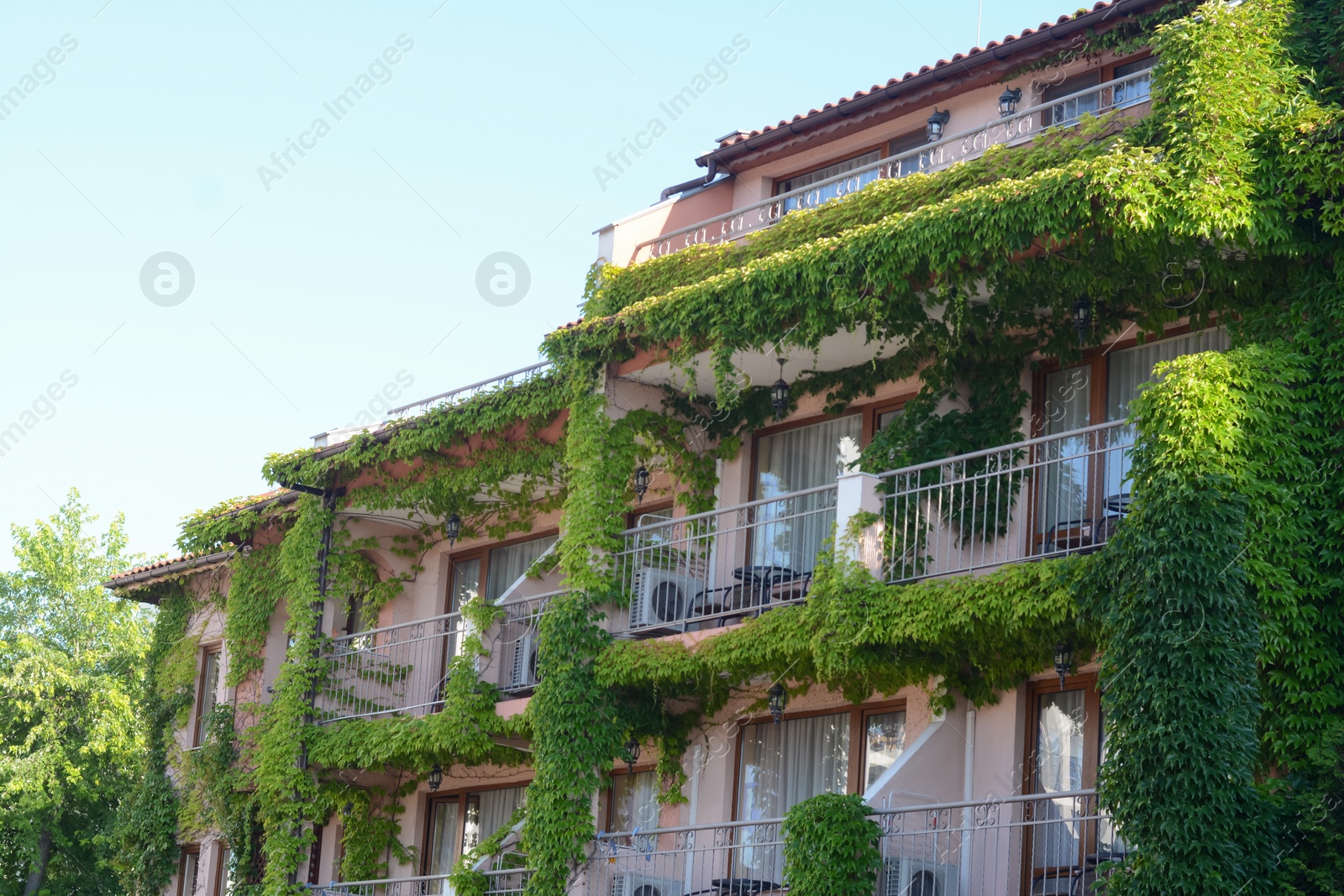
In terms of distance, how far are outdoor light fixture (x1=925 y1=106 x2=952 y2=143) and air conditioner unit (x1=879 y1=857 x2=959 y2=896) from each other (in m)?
8.23

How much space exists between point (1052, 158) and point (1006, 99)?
12.5 ft

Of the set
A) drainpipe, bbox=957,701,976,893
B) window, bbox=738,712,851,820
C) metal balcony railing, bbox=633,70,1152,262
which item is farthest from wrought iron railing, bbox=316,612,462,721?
drainpipe, bbox=957,701,976,893

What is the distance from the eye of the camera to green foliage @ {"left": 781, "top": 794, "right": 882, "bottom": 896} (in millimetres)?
13211

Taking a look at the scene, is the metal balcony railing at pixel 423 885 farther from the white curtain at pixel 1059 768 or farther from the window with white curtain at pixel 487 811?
the white curtain at pixel 1059 768

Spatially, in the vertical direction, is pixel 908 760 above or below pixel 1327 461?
below

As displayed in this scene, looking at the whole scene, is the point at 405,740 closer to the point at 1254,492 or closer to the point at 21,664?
the point at 1254,492

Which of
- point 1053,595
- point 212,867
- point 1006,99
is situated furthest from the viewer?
point 212,867

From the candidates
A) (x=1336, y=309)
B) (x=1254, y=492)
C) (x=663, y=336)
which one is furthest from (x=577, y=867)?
(x=1336, y=309)

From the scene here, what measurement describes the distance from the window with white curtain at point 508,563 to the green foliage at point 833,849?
8012 millimetres

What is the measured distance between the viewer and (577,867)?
16328 mm

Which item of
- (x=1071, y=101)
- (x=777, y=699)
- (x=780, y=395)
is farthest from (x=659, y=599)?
(x=1071, y=101)

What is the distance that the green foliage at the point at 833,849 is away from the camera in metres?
13.2

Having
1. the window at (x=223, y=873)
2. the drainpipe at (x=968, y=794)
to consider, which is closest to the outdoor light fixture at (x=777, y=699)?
the drainpipe at (x=968, y=794)

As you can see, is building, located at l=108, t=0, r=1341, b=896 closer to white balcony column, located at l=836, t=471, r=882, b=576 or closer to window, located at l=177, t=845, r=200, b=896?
white balcony column, located at l=836, t=471, r=882, b=576
